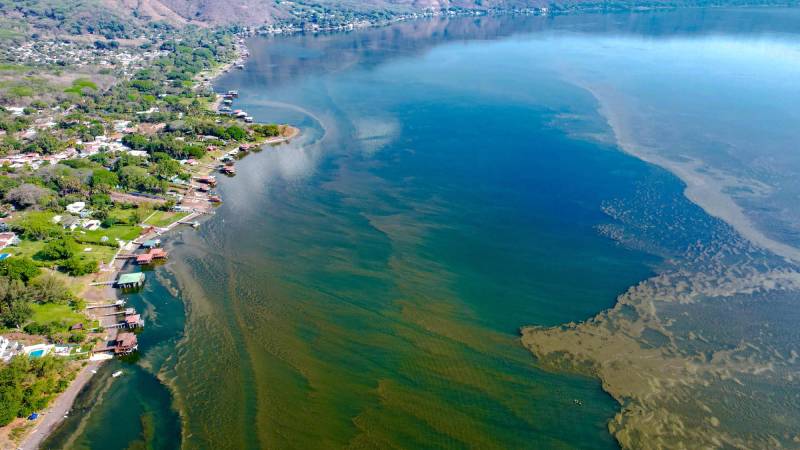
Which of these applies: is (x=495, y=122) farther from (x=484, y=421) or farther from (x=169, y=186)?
(x=484, y=421)

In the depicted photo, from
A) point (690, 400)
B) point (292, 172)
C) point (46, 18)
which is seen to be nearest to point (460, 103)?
point (292, 172)

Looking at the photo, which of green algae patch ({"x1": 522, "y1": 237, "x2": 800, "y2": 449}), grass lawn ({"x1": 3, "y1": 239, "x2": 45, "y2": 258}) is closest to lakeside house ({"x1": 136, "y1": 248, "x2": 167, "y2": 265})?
grass lawn ({"x1": 3, "y1": 239, "x2": 45, "y2": 258})

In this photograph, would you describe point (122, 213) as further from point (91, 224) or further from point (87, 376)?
point (87, 376)

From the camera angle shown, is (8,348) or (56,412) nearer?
(56,412)

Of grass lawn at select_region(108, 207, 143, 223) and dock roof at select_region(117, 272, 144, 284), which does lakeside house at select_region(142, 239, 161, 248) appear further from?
grass lawn at select_region(108, 207, 143, 223)

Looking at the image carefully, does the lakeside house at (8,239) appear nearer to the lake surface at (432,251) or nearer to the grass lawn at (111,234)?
the grass lawn at (111,234)

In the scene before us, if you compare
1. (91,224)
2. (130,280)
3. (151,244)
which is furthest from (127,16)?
(130,280)
